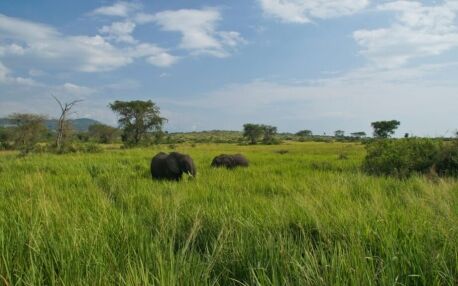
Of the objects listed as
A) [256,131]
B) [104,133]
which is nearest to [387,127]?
[256,131]

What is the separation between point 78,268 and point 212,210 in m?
2.38

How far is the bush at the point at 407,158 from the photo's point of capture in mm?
12359

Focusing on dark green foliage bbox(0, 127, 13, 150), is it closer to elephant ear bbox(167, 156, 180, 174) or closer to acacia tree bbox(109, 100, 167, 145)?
acacia tree bbox(109, 100, 167, 145)

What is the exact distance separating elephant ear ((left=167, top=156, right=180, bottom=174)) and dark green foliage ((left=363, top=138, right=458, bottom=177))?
577cm

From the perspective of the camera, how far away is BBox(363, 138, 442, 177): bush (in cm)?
1236

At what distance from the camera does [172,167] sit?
39.4ft

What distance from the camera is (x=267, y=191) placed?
26.1ft

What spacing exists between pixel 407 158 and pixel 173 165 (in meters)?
7.15

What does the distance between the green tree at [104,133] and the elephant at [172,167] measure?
2817 inches

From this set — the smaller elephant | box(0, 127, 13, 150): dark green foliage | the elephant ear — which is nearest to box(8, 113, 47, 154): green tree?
box(0, 127, 13, 150): dark green foliage

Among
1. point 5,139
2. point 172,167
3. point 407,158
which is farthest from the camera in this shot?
point 5,139

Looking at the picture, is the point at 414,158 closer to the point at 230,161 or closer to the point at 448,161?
the point at 448,161

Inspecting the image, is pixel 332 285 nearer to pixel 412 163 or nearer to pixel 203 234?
pixel 203 234

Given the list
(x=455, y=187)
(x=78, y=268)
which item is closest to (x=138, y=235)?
(x=78, y=268)
